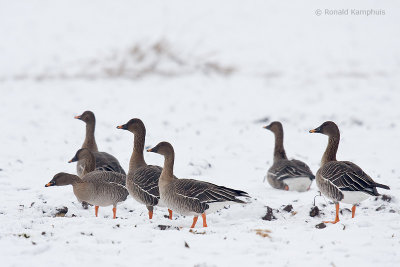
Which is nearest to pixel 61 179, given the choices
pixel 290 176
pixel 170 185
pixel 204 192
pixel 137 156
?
pixel 137 156

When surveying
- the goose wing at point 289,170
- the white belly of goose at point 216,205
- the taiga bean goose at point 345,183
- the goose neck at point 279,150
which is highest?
the goose neck at point 279,150

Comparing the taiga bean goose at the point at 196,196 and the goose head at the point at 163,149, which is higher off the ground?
the goose head at the point at 163,149

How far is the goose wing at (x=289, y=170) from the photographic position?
1081 centimetres

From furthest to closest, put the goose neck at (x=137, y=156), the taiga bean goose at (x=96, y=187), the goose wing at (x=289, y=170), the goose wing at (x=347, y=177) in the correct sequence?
the goose wing at (x=289, y=170) < the goose neck at (x=137, y=156) < the taiga bean goose at (x=96, y=187) < the goose wing at (x=347, y=177)

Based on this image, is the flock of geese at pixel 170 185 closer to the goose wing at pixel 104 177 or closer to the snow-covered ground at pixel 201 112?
the goose wing at pixel 104 177

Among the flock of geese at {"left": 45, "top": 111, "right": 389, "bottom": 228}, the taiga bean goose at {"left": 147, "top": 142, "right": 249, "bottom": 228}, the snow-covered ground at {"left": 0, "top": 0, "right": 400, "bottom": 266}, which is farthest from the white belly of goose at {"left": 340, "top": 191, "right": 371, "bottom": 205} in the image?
the taiga bean goose at {"left": 147, "top": 142, "right": 249, "bottom": 228}

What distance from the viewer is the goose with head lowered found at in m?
8.70

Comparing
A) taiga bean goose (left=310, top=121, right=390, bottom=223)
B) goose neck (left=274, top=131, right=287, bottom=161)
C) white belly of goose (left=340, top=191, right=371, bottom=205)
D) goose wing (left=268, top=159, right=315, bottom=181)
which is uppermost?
goose neck (left=274, top=131, right=287, bottom=161)

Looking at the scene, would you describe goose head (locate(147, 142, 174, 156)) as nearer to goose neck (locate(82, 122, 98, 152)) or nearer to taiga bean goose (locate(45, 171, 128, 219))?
taiga bean goose (locate(45, 171, 128, 219))

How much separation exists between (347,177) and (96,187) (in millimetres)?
4325

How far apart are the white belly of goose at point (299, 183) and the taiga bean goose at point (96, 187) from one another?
12.1ft

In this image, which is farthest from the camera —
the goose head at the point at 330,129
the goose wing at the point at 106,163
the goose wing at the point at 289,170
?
the goose wing at the point at 289,170

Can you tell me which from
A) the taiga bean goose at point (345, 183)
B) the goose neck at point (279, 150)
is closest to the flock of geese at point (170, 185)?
the taiga bean goose at point (345, 183)

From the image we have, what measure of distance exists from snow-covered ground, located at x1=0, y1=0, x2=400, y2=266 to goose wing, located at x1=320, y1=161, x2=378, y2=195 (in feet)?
1.87
